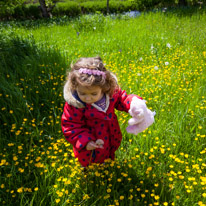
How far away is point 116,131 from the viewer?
6.46ft

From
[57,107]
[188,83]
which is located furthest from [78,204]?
[188,83]

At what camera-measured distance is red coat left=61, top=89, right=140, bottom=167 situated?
1.76 m

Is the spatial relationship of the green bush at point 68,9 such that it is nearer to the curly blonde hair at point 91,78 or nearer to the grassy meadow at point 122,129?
the grassy meadow at point 122,129

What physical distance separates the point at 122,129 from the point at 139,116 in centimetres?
90

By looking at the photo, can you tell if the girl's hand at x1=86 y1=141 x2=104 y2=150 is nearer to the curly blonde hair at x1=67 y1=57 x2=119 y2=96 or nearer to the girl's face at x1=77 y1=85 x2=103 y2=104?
the girl's face at x1=77 y1=85 x2=103 y2=104

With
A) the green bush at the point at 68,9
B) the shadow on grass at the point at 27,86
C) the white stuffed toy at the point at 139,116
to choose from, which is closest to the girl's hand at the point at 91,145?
the white stuffed toy at the point at 139,116

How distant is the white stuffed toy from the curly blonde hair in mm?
239

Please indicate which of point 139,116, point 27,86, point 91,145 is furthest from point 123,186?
point 27,86

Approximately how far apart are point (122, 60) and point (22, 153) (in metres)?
2.92

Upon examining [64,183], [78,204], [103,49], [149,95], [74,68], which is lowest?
[78,204]

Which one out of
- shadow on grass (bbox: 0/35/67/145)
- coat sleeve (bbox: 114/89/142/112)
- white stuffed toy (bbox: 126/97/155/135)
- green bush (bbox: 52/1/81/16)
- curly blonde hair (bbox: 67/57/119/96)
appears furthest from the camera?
green bush (bbox: 52/1/81/16)

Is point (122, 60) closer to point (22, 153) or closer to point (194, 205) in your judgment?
point (22, 153)

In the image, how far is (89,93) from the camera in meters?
1.66

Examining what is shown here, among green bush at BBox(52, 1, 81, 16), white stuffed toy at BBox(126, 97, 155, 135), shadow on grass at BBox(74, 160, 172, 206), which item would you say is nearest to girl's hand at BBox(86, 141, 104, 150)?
shadow on grass at BBox(74, 160, 172, 206)
